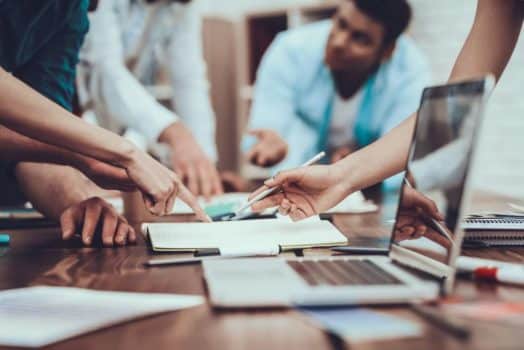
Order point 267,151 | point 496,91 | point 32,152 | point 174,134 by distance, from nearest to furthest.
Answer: point 32,152
point 174,134
point 267,151
point 496,91

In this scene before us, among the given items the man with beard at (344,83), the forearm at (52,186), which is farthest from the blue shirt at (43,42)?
the man with beard at (344,83)

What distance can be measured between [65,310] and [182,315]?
11 centimetres

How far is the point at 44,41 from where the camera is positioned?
1.41 metres

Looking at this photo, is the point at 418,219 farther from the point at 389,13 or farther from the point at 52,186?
the point at 389,13

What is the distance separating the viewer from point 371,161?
3.63 feet

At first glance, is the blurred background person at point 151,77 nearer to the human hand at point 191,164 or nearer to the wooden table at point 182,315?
the human hand at point 191,164

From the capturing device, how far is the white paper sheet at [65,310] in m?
0.57

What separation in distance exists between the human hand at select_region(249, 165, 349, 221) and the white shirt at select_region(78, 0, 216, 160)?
1.00 metres

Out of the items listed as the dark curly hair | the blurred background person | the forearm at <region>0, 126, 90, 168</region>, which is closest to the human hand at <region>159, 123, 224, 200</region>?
the blurred background person

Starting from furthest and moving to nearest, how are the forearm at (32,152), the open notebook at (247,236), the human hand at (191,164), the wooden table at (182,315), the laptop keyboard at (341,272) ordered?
the human hand at (191,164) < the forearm at (32,152) < the open notebook at (247,236) < the laptop keyboard at (341,272) < the wooden table at (182,315)

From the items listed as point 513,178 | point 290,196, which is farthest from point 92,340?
point 513,178

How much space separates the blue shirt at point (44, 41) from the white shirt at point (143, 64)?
59 cm

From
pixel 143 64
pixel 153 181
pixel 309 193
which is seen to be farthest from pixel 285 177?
pixel 143 64

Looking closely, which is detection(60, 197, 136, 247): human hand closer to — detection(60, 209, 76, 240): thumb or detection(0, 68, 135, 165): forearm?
detection(60, 209, 76, 240): thumb
